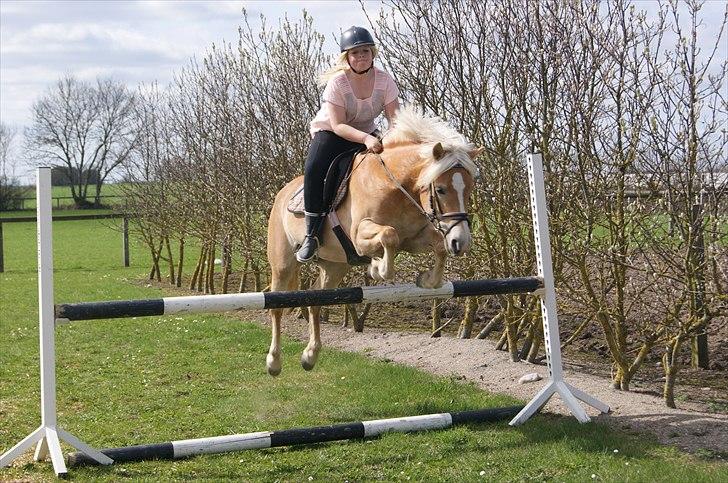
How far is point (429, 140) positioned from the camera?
237 inches

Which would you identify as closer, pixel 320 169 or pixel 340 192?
pixel 340 192

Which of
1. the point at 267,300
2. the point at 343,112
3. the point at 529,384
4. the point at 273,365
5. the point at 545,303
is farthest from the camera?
the point at 529,384

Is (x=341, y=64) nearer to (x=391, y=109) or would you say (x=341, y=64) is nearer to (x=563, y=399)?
(x=391, y=109)

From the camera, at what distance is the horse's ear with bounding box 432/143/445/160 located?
5.57 meters

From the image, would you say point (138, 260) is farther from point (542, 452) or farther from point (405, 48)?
point (542, 452)

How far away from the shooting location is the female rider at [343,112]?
6.34 m

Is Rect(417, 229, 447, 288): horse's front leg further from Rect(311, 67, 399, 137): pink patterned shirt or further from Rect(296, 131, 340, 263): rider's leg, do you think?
Rect(311, 67, 399, 137): pink patterned shirt

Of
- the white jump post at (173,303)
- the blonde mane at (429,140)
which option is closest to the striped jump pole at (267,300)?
the white jump post at (173,303)

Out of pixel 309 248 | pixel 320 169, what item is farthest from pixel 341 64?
pixel 309 248

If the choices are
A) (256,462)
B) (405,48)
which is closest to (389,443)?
(256,462)

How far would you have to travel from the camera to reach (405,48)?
30.5ft

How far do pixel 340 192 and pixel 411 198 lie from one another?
841 millimetres

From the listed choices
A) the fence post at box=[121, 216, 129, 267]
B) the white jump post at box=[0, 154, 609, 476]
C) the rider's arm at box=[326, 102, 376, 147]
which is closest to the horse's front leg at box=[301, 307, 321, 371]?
the white jump post at box=[0, 154, 609, 476]

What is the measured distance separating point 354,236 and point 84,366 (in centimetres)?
486
